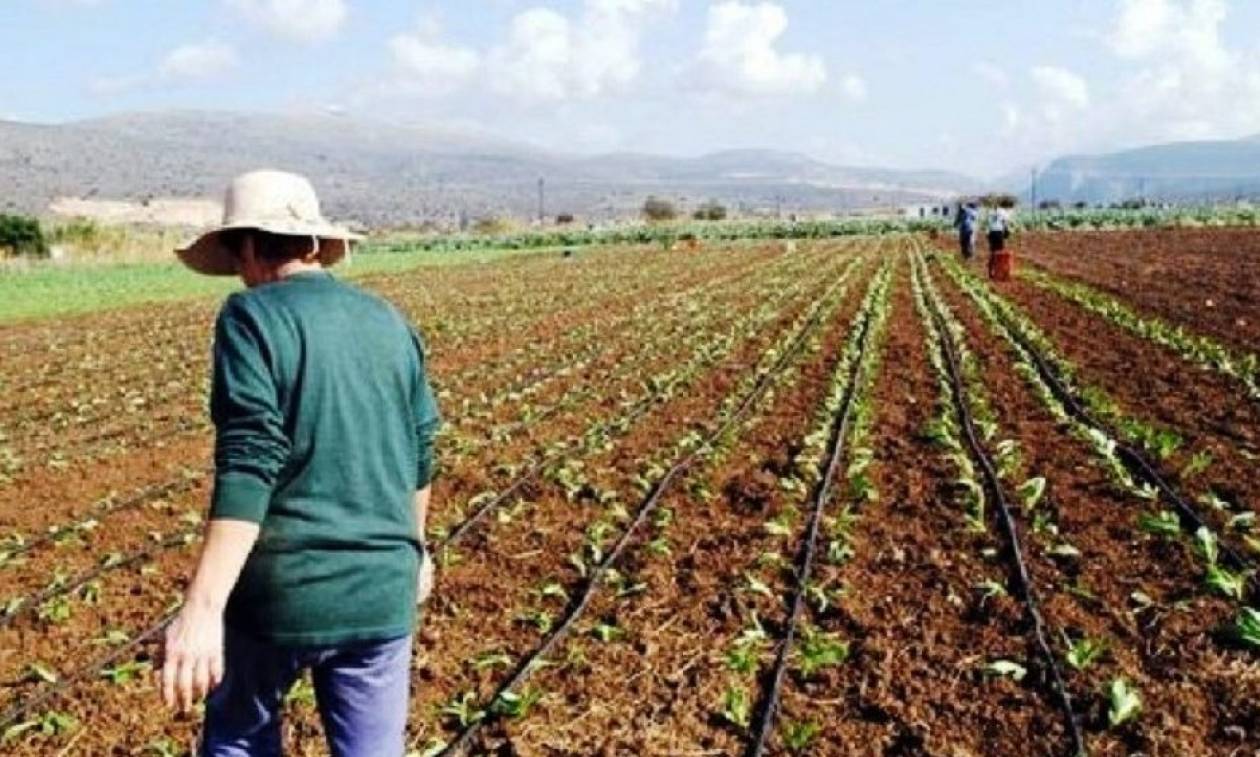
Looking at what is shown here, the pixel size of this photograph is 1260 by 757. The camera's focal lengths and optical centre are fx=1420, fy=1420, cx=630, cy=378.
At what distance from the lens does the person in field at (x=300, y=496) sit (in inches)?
110

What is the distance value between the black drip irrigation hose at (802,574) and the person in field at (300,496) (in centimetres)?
245

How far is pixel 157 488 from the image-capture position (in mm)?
9836

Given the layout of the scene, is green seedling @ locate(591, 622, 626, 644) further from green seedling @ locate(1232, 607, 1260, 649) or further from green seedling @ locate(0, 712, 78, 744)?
green seedling @ locate(1232, 607, 1260, 649)

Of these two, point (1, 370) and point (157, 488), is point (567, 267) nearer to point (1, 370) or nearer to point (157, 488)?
point (1, 370)

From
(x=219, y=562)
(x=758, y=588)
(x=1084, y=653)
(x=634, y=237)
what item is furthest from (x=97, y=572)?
(x=634, y=237)

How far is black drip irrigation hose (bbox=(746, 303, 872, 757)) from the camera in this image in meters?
5.47

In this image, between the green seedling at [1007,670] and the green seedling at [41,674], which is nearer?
the green seedling at [1007,670]

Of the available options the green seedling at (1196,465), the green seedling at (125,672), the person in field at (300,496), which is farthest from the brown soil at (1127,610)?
the green seedling at (125,672)

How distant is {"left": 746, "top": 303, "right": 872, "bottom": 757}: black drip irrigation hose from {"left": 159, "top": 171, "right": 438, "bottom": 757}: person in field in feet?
8.05

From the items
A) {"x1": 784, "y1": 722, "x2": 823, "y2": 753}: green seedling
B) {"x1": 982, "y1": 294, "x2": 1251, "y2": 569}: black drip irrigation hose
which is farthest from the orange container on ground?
{"x1": 784, "y1": 722, "x2": 823, "y2": 753}: green seedling

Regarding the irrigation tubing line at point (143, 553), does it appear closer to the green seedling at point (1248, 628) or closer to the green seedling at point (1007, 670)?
the green seedling at point (1007, 670)

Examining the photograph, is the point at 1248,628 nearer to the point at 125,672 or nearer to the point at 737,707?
the point at 737,707

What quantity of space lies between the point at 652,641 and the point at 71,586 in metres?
3.14

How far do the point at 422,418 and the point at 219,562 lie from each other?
0.65 m
